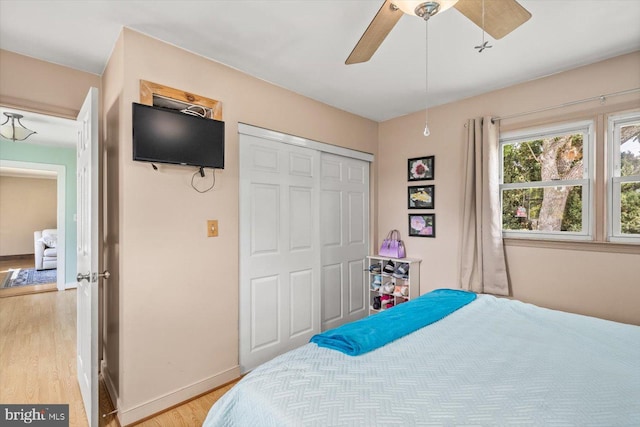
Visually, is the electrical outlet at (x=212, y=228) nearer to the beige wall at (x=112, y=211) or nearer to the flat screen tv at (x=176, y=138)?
the flat screen tv at (x=176, y=138)

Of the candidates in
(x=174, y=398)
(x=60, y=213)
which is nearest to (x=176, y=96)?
(x=174, y=398)

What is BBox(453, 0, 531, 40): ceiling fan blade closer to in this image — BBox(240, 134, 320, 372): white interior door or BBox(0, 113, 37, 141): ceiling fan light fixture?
BBox(240, 134, 320, 372): white interior door

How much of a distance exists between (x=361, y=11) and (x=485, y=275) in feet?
7.87

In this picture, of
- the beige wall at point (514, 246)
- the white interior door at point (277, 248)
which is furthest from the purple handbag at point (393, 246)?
the white interior door at point (277, 248)

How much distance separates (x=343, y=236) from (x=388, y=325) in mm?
1833

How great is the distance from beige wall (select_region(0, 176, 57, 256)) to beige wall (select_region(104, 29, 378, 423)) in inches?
A: 308

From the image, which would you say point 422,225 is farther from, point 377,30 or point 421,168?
point 377,30

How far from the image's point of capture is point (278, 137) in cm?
271

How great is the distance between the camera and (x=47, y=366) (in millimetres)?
2561

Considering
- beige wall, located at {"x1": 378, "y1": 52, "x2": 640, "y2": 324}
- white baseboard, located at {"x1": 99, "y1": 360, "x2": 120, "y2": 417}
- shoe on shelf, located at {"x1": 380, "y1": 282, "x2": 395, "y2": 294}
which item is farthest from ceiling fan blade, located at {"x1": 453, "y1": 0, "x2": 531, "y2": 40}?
white baseboard, located at {"x1": 99, "y1": 360, "x2": 120, "y2": 417}

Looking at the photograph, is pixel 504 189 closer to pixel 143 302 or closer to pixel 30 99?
pixel 143 302

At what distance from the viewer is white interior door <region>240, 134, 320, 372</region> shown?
251 centimetres

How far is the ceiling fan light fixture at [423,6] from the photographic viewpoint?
4.07ft

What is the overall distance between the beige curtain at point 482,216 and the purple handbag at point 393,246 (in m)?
0.68
